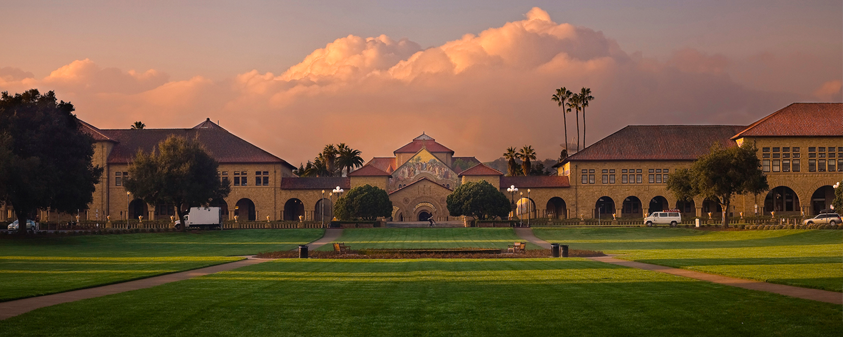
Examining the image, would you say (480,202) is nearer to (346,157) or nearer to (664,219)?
(664,219)

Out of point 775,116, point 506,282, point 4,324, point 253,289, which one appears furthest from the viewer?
point 775,116

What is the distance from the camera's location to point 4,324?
40.8 feet

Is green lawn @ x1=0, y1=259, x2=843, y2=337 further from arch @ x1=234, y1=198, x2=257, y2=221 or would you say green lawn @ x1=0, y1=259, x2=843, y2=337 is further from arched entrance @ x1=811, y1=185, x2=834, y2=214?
arched entrance @ x1=811, y1=185, x2=834, y2=214

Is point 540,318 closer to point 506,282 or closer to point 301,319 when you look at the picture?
point 301,319

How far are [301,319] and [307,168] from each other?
107292 mm

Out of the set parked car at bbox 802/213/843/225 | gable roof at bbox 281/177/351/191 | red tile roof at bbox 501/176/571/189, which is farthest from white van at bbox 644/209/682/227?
gable roof at bbox 281/177/351/191

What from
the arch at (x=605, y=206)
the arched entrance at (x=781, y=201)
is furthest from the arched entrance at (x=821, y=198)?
the arch at (x=605, y=206)

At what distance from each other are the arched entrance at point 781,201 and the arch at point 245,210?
2425 inches

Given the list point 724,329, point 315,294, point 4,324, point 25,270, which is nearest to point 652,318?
point 724,329

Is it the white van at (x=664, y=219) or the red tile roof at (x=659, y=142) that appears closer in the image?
the white van at (x=664, y=219)

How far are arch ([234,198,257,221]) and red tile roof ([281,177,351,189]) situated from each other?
19.1 ft

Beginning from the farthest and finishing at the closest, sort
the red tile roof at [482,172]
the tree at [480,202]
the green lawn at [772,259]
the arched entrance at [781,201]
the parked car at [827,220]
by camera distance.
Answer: the red tile roof at [482,172]
the arched entrance at [781,201]
the tree at [480,202]
the parked car at [827,220]
the green lawn at [772,259]

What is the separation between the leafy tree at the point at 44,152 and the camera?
4853 centimetres

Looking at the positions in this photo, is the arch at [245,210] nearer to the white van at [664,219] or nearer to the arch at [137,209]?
the arch at [137,209]
